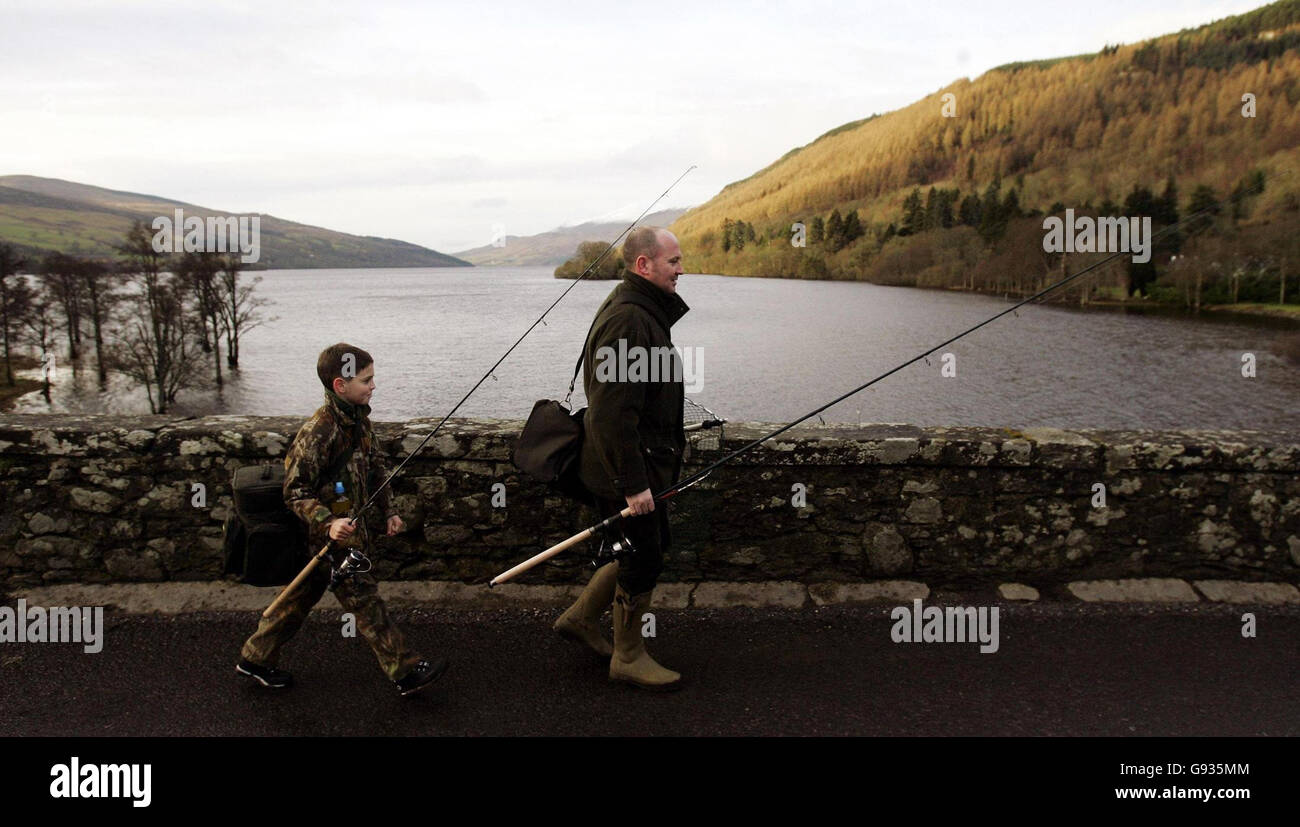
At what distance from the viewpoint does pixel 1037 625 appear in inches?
170

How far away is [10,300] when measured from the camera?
61.4m

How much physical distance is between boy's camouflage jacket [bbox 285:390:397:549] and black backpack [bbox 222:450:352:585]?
0.22 feet

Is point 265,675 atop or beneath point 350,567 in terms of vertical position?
beneath

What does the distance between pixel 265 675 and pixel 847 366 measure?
54.1 metres

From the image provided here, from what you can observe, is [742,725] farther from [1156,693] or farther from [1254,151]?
[1254,151]

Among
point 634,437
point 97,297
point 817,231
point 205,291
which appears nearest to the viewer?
point 634,437

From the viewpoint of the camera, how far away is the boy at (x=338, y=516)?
3580mm

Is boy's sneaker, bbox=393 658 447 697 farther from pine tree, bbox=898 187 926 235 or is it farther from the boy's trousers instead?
pine tree, bbox=898 187 926 235

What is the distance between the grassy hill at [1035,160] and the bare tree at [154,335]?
6842cm

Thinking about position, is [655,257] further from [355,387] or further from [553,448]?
[355,387]

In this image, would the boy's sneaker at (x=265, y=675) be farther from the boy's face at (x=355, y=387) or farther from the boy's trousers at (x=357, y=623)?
the boy's face at (x=355, y=387)

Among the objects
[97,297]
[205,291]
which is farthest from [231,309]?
[97,297]

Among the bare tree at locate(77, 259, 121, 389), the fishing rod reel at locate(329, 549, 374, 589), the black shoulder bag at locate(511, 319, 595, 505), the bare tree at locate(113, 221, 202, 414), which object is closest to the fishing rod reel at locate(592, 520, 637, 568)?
the black shoulder bag at locate(511, 319, 595, 505)
